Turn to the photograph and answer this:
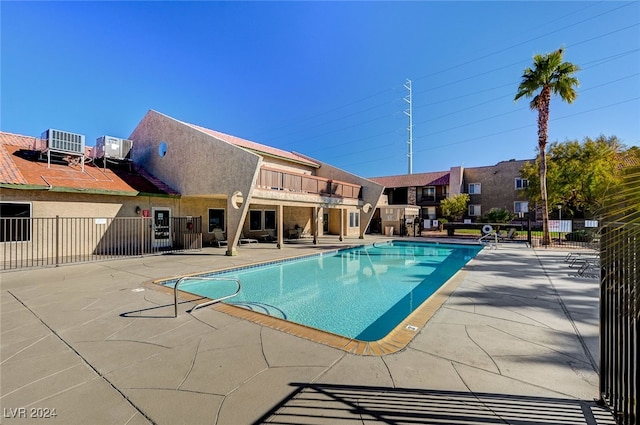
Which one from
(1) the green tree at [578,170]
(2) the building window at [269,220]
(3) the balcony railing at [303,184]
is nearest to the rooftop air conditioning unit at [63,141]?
(3) the balcony railing at [303,184]

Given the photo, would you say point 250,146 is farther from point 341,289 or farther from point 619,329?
point 619,329

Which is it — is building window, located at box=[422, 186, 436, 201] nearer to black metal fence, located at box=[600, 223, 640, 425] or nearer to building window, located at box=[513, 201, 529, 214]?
building window, located at box=[513, 201, 529, 214]

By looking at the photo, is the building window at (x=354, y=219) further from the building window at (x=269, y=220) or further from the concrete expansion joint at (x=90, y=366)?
the concrete expansion joint at (x=90, y=366)

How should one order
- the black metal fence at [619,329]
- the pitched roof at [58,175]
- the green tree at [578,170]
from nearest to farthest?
the black metal fence at [619,329], the pitched roof at [58,175], the green tree at [578,170]

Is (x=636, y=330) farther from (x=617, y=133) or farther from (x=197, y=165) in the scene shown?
(x=617, y=133)

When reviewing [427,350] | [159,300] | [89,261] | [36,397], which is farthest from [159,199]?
[427,350]

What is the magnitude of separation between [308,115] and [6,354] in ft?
156

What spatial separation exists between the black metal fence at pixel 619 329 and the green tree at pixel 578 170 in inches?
831

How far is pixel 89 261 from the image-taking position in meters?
11.0

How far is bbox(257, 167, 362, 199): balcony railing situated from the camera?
48.3 feet

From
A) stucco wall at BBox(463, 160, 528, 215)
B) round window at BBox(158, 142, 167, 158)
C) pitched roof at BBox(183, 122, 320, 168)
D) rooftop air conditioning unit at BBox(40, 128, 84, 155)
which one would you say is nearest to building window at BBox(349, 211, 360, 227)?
pitched roof at BBox(183, 122, 320, 168)

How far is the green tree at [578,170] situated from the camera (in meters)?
18.5

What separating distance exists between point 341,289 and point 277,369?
230 inches

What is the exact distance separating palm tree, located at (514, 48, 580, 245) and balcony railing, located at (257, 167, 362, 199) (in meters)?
12.6
